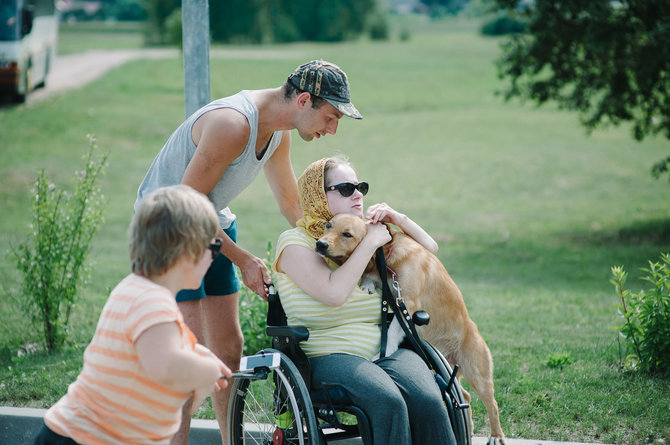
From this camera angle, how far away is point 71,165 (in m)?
16.9

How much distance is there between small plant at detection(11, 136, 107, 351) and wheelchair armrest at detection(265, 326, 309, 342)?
2.68 metres

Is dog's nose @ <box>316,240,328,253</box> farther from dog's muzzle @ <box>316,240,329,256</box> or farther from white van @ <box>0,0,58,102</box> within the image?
white van @ <box>0,0,58,102</box>

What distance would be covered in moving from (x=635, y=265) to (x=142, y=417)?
30.4ft

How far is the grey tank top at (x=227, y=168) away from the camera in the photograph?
3.25 meters

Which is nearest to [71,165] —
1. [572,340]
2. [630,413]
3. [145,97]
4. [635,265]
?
[145,97]

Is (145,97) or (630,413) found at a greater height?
(630,413)

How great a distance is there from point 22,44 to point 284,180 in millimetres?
17648

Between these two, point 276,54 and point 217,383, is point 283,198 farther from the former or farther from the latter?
point 276,54

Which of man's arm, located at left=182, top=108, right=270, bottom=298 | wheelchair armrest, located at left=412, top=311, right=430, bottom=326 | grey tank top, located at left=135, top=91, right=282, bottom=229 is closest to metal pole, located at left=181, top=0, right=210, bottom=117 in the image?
grey tank top, located at left=135, top=91, right=282, bottom=229

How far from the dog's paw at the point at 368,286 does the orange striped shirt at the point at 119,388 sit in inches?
50.2

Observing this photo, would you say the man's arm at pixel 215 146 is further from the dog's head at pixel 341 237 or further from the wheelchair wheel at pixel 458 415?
the wheelchair wheel at pixel 458 415

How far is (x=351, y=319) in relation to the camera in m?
3.26

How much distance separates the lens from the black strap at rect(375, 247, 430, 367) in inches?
128

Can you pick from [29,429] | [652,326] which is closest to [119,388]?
[29,429]
